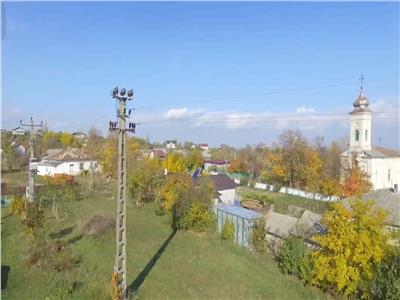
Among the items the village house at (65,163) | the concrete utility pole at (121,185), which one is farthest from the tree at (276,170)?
the concrete utility pole at (121,185)

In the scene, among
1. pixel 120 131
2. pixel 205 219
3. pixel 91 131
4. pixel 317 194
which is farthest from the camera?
pixel 91 131

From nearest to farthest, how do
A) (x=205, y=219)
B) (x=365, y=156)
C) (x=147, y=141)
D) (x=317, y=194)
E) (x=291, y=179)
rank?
(x=205, y=219)
(x=317, y=194)
(x=365, y=156)
(x=291, y=179)
(x=147, y=141)

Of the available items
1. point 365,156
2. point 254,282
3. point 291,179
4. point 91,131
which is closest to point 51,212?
point 254,282

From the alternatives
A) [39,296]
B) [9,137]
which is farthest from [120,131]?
[9,137]

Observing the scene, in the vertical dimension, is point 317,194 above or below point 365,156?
below

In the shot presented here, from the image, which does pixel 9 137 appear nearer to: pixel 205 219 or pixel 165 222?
pixel 165 222

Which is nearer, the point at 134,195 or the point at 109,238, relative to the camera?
the point at 109,238
